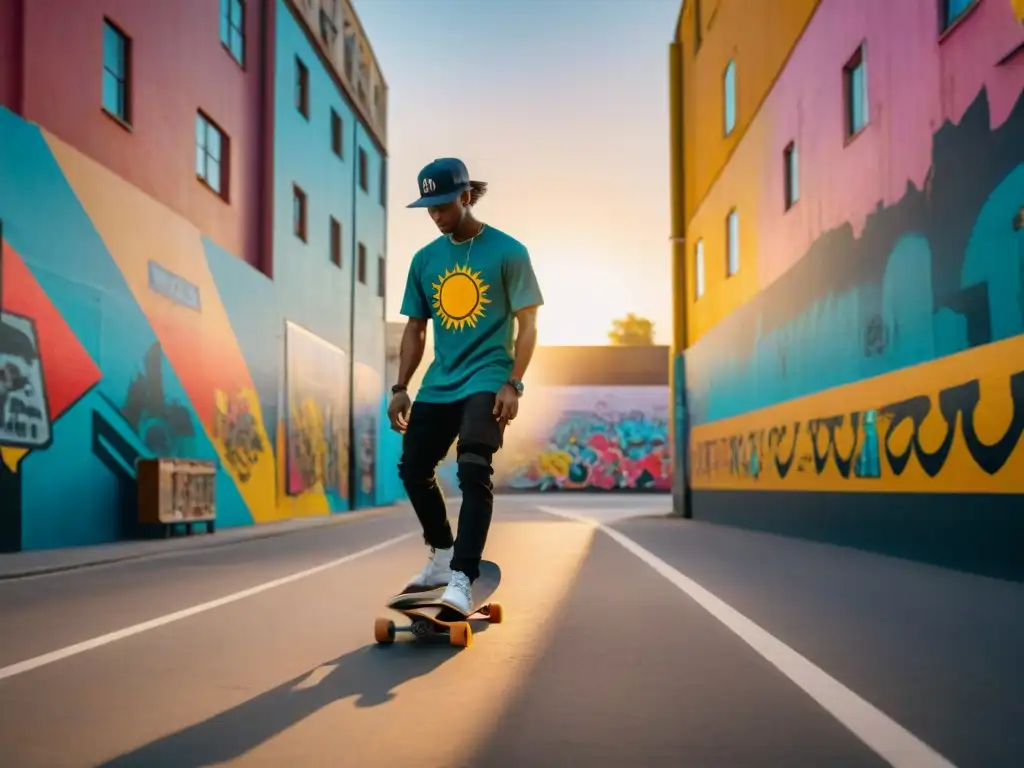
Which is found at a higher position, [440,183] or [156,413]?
[440,183]

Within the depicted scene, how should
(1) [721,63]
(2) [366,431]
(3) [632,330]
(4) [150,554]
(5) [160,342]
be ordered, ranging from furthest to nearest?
(3) [632,330] → (2) [366,431] → (1) [721,63] → (5) [160,342] → (4) [150,554]

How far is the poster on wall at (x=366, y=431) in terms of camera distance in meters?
33.0

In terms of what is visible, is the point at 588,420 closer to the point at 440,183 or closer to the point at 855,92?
the point at 855,92

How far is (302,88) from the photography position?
28125mm

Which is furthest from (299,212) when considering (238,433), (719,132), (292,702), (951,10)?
(292,702)

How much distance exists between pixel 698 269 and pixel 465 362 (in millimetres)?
19889

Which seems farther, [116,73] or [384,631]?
[116,73]

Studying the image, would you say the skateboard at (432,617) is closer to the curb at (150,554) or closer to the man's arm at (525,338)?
the man's arm at (525,338)

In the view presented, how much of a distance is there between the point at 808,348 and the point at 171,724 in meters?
12.9

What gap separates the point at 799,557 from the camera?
11.6 meters

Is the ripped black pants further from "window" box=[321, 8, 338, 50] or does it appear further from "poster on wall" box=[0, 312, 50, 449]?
"window" box=[321, 8, 338, 50]

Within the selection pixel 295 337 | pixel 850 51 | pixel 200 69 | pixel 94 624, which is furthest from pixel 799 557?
pixel 295 337

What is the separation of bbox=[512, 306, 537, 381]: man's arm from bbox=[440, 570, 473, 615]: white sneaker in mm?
1004

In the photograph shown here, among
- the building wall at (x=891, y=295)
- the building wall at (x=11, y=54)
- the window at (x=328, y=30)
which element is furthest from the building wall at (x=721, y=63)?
the building wall at (x=11, y=54)
